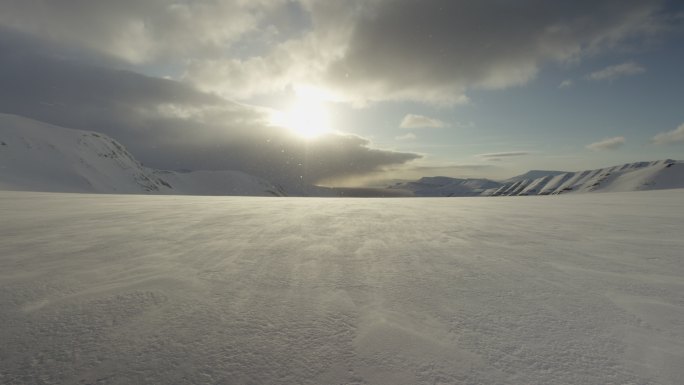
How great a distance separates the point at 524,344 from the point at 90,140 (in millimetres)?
148803

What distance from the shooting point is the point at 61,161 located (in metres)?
77.7

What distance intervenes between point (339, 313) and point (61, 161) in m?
107

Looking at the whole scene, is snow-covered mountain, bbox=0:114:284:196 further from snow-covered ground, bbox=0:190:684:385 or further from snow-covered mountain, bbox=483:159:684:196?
snow-covered mountain, bbox=483:159:684:196

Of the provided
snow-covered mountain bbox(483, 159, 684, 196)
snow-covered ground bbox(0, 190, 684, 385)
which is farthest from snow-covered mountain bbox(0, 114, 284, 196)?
snow-covered mountain bbox(483, 159, 684, 196)

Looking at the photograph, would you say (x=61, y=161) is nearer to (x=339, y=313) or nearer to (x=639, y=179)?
(x=339, y=313)

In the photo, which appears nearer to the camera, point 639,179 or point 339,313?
point 339,313

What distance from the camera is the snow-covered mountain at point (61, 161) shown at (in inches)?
2459

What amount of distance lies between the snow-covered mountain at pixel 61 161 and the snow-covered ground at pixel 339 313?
64286 mm

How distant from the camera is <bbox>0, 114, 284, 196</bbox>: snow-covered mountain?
2459 inches

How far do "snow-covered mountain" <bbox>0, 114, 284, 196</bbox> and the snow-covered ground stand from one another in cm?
6429

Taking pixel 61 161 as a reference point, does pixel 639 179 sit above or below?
below

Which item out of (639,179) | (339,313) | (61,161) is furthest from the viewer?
(639,179)

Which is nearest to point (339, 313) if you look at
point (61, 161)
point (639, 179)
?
point (61, 161)

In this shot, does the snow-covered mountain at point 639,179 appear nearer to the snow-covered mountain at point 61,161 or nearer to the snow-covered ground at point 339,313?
the snow-covered ground at point 339,313
